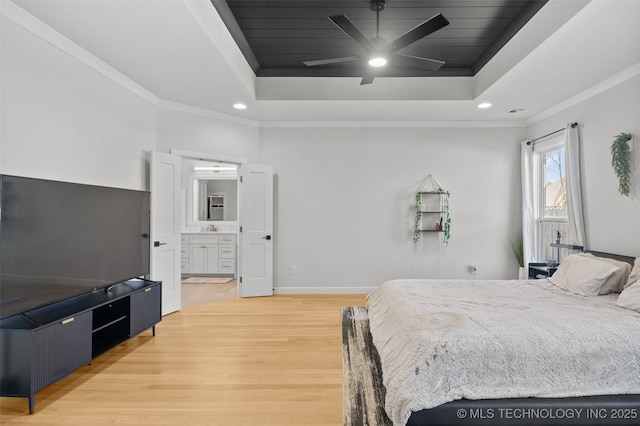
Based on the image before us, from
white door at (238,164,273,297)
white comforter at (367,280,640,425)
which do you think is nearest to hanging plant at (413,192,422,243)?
white door at (238,164,273,297)

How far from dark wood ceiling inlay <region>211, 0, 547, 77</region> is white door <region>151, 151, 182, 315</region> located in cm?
164

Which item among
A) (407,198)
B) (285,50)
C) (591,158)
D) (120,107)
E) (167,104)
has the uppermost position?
(285,50)

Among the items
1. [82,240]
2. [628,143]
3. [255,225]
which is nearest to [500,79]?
[628,143]

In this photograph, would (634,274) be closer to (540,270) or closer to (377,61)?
(540,270)

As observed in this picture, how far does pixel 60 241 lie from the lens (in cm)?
253

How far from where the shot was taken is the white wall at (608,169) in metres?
3.38

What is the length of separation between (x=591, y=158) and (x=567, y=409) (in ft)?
10.5

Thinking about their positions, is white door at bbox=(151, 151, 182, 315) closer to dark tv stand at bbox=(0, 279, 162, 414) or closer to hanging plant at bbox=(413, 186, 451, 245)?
dark tv stand at bbox=(0, 279, 162, 414)

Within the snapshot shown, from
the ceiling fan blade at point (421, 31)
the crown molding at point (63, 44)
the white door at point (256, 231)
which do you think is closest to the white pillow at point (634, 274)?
the ceiling fan blade at point (421, 31)

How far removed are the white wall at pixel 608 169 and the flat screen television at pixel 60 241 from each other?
494cm

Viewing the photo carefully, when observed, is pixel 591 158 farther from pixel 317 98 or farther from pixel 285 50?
pixel 285 50

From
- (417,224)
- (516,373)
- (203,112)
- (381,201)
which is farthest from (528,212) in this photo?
(203,112)

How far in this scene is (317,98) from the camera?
4391mm

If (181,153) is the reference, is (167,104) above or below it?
above
